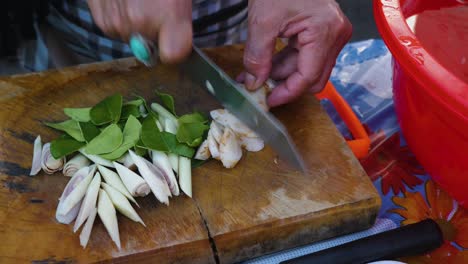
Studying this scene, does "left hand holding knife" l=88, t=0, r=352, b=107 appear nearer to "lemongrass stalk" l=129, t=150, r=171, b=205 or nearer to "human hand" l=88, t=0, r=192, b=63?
"human hand" l=88, t=0, r=192, b=63

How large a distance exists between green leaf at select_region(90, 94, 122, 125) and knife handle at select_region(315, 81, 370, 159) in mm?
523

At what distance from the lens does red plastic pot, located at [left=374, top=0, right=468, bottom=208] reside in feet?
2.68

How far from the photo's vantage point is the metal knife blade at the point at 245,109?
1028 millimetres

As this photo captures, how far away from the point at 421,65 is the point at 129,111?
2.07 feet

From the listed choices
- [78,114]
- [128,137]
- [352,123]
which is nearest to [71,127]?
[78,114]

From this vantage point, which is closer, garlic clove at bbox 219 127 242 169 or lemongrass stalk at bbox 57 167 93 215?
lemongrass stalk at bbox 57 167 93 215

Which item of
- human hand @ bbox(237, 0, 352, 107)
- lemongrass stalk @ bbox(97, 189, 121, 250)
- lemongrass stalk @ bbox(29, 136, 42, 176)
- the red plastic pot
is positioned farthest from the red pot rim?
lemongrass stalk @ bbox(29, 136, 42, 176)

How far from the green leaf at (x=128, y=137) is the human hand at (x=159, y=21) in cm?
A: 20

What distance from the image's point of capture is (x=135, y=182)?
0.96 m

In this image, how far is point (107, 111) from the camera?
109 cm

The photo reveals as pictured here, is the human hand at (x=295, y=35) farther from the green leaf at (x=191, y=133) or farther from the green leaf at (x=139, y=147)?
the green leaf at (x=139, y=147)

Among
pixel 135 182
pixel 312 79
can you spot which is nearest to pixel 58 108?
pixel 135 182

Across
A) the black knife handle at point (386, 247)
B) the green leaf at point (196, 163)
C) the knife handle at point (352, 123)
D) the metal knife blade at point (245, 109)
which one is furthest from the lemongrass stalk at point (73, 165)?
the knife handle at point (352, 123)

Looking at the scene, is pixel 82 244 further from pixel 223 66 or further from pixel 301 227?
pixel 223 66
